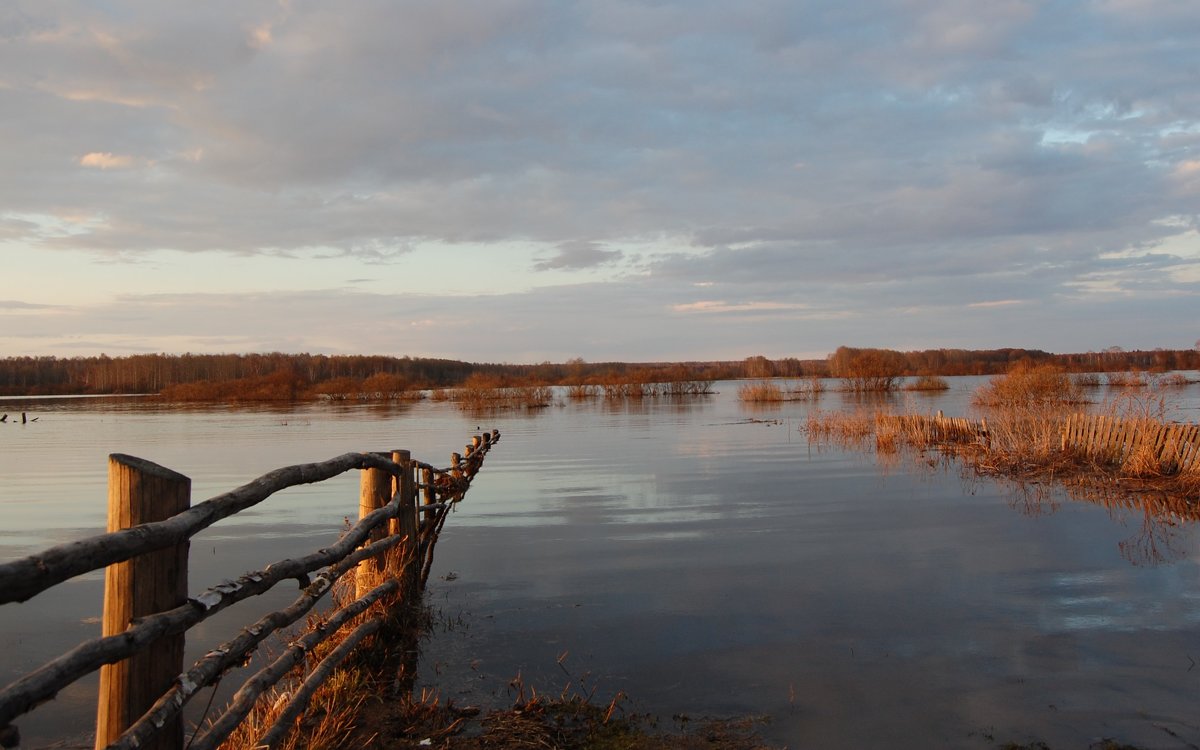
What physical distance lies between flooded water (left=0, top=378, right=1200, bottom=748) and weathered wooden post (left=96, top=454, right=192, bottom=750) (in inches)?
99.9

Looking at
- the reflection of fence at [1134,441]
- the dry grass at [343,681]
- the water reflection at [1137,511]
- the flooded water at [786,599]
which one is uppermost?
the reflection of fence at [1134,441]

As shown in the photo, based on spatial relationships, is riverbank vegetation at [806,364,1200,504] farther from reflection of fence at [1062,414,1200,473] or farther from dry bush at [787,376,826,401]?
dry bush at [787,376,826,401]

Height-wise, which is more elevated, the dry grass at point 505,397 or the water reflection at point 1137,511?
the dry grass at point 505,397

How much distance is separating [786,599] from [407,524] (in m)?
3.72

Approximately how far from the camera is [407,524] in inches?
293

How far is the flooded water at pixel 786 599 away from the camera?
17.9 feet

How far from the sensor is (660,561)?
391 inches

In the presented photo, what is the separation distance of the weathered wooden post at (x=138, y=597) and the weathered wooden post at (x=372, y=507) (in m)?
3.21

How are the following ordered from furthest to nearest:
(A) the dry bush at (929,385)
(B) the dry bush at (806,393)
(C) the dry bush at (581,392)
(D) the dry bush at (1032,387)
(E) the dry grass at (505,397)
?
(C) the dry bush at (581,392), (A) the dry bush at (929,385), (B) the dry bush at (806,393), (E) the dry grass at (505,397), (D) the dry bush at (1032,387)

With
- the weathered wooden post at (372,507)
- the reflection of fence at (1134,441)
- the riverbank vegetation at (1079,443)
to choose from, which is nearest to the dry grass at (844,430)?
the riverbank vegetation at (1079,443)

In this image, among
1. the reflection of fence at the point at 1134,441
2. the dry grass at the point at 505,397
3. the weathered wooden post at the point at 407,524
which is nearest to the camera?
the weathered wooden post at the point at 407,524

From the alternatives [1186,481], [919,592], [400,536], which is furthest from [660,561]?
[1186,481]

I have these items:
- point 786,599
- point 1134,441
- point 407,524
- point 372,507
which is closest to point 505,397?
point 1134,441

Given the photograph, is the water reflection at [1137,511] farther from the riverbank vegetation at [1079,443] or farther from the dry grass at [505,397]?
the dry grass at [505,397]
